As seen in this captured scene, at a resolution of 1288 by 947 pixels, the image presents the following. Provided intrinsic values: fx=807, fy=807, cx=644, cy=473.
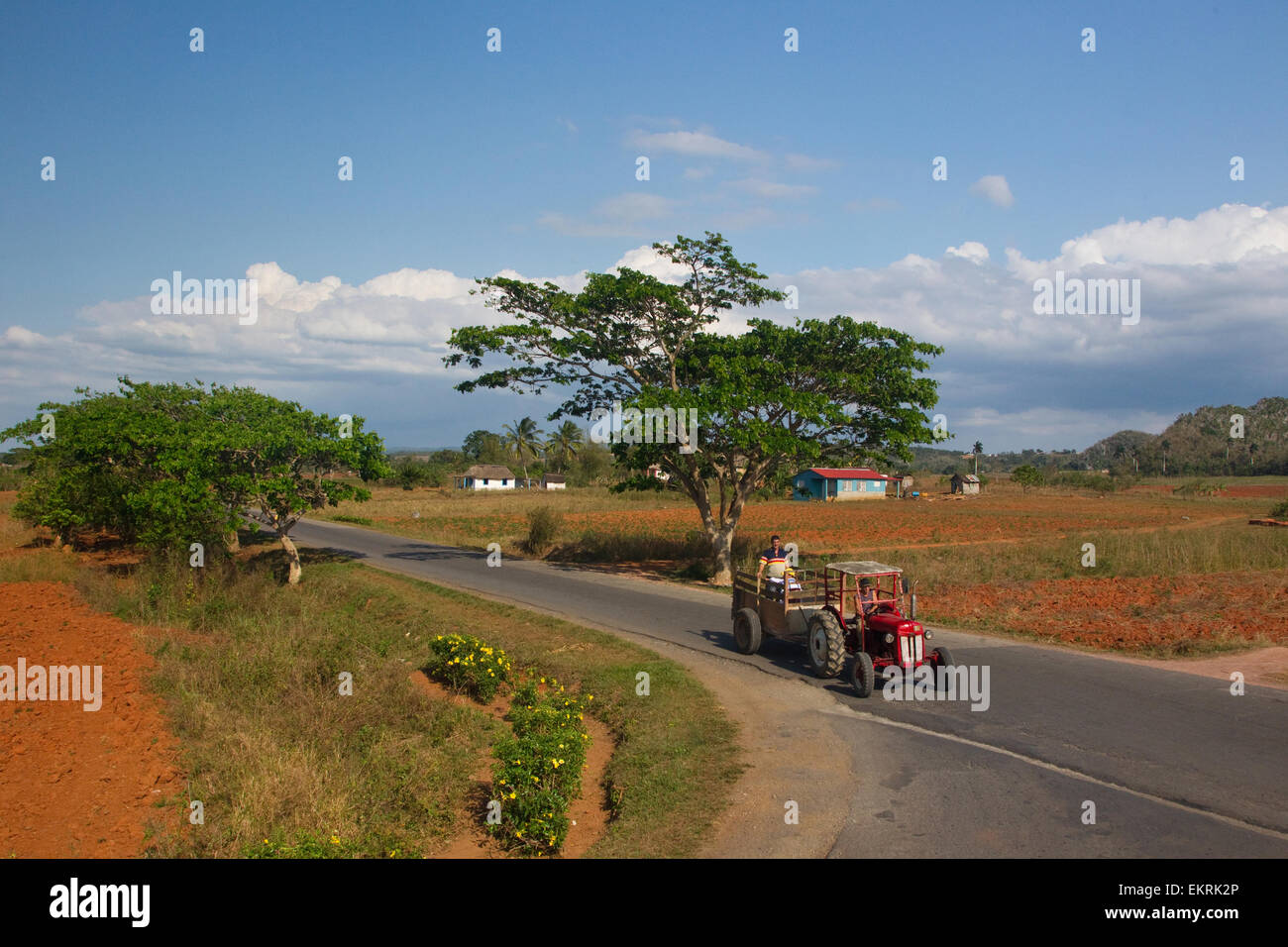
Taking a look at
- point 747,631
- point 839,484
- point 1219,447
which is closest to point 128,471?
point 747,631

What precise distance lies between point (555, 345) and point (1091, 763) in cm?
1958

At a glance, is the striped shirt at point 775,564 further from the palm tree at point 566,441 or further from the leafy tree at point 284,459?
the palm tree at point 566,441

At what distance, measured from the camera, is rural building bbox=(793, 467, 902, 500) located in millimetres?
85312

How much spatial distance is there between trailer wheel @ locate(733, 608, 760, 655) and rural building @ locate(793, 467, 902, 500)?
2816 inches

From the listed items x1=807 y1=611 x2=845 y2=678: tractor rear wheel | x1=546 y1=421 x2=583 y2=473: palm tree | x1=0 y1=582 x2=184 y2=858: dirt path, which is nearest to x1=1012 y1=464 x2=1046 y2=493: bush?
x1=546 y1=421 x2=583 y2=473: palm tree

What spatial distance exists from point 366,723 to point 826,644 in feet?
21.1

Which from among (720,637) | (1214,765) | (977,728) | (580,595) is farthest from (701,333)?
(1214,765)

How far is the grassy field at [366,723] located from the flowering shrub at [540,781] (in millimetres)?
482

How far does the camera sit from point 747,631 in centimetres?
1351

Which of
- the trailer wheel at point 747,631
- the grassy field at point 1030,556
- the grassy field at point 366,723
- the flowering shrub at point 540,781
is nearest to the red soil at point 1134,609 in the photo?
the grassy field at point 1030,556

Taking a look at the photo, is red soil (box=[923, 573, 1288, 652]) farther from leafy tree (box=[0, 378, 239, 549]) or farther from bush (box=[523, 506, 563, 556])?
leafy tree (box=[0, 378, 239, 549])
